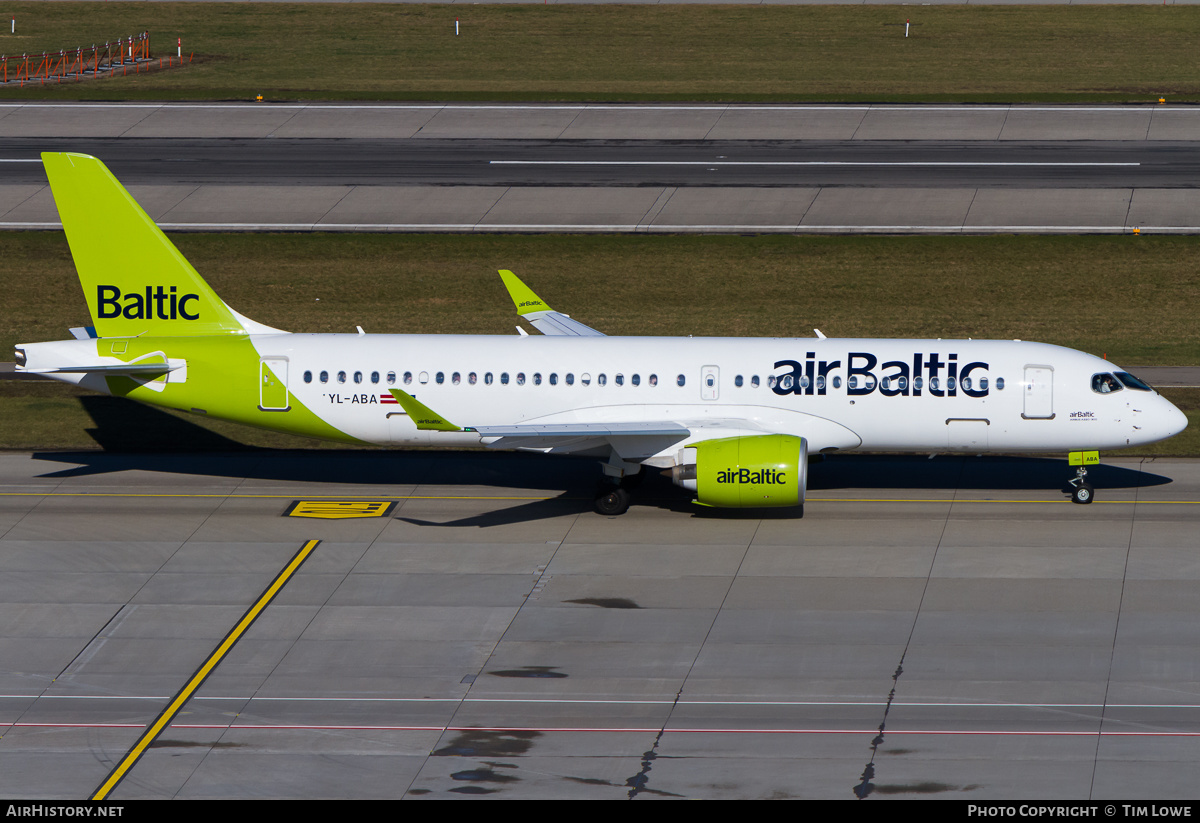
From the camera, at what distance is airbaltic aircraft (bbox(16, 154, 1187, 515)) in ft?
113

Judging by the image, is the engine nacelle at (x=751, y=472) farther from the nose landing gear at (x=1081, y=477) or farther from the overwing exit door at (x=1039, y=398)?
the nose landing gear at (x=1081, y=477)

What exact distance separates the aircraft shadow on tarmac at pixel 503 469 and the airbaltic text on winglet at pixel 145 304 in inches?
191

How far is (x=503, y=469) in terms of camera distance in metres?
39.2

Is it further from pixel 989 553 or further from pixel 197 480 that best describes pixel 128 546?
pixel 989 553

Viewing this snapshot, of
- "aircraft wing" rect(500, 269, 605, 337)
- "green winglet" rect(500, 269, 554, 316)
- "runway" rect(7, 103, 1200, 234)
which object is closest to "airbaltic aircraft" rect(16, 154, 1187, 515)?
"aircraft wing" rect(500, 269, 605, 337)

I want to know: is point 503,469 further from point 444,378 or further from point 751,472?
point 751,472

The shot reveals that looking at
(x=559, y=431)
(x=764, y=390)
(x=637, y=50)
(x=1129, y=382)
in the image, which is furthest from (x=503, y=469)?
(x=637, y=50)

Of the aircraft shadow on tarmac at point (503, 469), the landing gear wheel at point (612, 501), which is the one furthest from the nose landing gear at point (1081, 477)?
the landing gear wheel at point (612, 501)

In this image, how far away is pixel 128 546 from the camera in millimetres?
33250

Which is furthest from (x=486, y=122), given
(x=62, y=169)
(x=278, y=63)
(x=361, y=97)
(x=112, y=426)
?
(x=62, y=169)

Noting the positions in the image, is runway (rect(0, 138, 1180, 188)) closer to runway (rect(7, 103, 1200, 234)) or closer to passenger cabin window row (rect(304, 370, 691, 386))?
runway (rect(7, 103, 1200, 234))

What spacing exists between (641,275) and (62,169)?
2357 cm

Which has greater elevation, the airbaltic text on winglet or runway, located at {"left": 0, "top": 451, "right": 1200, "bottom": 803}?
the airbaltic text on winglet

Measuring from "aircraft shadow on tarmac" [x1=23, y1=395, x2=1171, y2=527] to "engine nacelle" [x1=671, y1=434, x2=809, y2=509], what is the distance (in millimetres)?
2482
